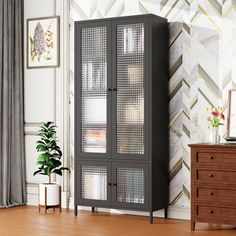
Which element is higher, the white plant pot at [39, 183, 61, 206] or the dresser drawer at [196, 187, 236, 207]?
the dresser drawer at [196, 187, 236, 207]

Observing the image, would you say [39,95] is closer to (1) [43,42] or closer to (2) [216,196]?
(1) [43,42]

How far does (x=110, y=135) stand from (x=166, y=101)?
A: 68 centimetres

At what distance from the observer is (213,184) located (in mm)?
5395

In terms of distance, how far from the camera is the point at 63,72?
6770 mm

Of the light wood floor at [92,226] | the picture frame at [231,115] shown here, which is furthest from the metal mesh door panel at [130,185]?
the picture frame at [231,115]

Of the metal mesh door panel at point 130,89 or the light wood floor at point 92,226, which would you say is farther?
the metal mesh door panel at point 130,89

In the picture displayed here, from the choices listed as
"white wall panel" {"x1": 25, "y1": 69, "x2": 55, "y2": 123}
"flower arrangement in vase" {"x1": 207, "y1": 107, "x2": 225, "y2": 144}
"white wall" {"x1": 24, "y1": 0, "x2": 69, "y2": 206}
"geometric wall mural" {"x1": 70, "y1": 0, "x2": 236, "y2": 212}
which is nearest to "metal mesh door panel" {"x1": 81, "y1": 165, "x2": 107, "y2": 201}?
"white wall" {"x1": 24, "y1": 0, "x2": 69, "y2": 206}

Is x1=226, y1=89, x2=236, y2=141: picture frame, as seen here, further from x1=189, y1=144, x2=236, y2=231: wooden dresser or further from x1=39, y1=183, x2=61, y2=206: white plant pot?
x1=39, y1=183, x2=61, y2=206: white plant pot

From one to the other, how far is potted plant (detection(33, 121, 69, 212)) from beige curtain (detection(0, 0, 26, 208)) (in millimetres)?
401

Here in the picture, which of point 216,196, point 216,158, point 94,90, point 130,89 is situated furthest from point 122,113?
point 216,196

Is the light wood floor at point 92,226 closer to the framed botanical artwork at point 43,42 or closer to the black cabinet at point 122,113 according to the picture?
the black cabinet at point 122,113

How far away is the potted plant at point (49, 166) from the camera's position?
6.46m

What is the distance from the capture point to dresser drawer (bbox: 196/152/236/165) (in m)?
5.30

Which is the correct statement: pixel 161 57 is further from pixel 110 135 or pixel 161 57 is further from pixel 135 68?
pixel 110 135
